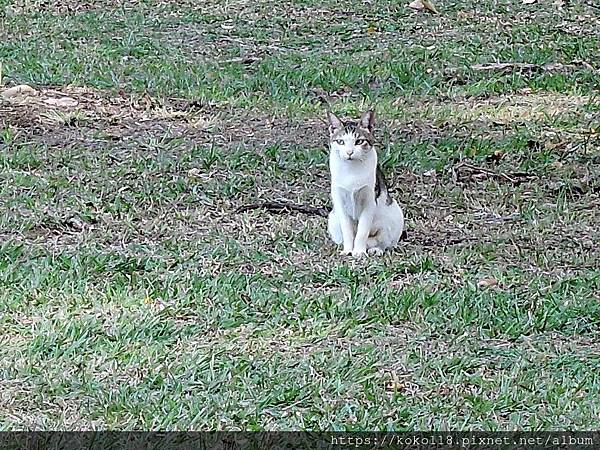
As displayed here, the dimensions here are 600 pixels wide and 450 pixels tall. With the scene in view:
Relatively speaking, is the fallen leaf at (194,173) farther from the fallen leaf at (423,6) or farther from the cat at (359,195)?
the fallen leaf at (423,6)

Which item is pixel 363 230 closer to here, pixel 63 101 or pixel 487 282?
pixel 487 282

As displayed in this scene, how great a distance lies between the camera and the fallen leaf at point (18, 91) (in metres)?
8.94

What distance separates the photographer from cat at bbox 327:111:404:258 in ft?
19.0

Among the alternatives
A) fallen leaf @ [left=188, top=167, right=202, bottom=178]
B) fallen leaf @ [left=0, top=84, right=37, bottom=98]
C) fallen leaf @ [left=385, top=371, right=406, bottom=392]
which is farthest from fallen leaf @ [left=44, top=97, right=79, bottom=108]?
fallen leaf @ [left=385, top=371, right=406, bottom=392]

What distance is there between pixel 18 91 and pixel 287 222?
11.0 ft

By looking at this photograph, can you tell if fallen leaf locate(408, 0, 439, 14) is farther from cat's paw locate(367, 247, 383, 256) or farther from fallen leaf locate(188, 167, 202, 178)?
cat's paw locate(367, 247, 383, 256)

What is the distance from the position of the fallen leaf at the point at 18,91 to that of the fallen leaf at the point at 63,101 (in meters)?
0.20

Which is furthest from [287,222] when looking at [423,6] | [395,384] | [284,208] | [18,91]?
[423,6]

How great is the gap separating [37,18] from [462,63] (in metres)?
4.30

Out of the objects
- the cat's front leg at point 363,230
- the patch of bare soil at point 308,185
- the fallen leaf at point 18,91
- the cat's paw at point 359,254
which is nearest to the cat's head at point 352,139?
the cat's front leg at point 363,230

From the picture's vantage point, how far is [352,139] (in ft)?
18.9

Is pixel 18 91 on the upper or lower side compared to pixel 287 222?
lower

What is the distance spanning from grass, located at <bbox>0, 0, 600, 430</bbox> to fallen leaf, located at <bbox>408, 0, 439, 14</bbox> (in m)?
0.13

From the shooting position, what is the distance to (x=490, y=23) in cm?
1129
